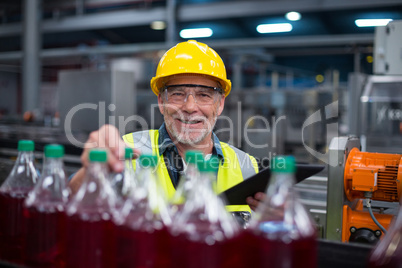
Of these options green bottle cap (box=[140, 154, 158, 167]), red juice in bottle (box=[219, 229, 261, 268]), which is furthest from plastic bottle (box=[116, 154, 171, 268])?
red juice in bottle (box=[219, 229, 261, 268])

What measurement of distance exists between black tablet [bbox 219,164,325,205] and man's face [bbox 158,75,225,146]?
77 cm

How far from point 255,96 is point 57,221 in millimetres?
5634

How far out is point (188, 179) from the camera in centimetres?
80

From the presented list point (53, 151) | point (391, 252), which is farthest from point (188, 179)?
point (391, 252)

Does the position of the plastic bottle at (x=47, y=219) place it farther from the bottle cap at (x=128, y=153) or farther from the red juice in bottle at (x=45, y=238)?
the bottle cap at (x=128, y=153)

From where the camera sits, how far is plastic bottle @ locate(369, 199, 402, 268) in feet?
2.38

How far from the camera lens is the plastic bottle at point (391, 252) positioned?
2.38 feet

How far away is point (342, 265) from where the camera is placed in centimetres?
94

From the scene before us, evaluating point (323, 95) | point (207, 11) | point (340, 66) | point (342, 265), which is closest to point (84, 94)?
point (323, 95)

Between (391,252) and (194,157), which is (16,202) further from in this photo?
(391,252)

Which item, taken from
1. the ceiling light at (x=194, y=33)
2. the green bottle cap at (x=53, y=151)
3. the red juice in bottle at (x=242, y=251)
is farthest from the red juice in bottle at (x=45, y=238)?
the ceiling light at (x=194, y=33)

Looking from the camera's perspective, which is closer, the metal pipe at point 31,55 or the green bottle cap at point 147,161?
the green bottle cap at point 147,161

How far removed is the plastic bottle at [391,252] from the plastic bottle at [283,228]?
12 cm

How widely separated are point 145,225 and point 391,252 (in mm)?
460
